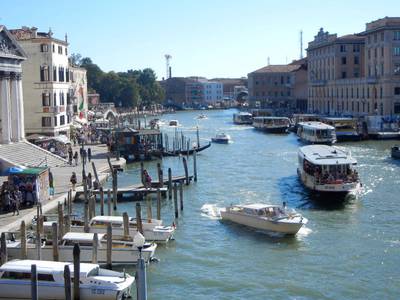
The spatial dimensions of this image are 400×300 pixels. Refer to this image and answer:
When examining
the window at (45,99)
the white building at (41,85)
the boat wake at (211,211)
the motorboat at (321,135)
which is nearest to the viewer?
the boat wake at (211,211)

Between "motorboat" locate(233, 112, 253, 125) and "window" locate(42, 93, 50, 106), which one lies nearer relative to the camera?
"window" locate(42, 93, 50, 106)

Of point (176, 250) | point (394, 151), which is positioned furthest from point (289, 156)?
point (176, 250)

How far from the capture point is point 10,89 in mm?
42500

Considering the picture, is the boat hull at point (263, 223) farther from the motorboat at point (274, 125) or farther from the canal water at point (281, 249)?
the motorboat at point (274, 125)

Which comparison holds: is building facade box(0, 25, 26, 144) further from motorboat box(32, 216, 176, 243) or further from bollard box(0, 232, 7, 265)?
bollard box(0, 232, 7, 265)

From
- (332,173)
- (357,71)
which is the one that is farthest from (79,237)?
(357,71)

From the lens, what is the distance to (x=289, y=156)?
5581cm

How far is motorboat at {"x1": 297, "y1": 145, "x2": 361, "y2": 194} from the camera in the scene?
32.3m

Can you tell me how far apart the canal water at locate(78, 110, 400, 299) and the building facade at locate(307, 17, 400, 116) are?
38078 millimetres

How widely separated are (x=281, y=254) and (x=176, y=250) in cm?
362

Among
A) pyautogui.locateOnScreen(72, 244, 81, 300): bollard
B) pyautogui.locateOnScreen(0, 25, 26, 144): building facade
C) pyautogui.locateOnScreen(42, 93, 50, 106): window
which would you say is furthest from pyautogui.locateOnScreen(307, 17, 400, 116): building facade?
pyautogui.locateOnScreen(72, 244, 81, 300): bollard

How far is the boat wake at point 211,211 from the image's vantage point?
99.0 feet

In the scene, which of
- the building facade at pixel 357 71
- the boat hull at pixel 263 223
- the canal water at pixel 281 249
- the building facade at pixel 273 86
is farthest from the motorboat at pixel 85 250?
the building facade at pixel 273 86

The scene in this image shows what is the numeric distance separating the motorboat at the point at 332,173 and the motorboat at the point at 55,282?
619 inches
